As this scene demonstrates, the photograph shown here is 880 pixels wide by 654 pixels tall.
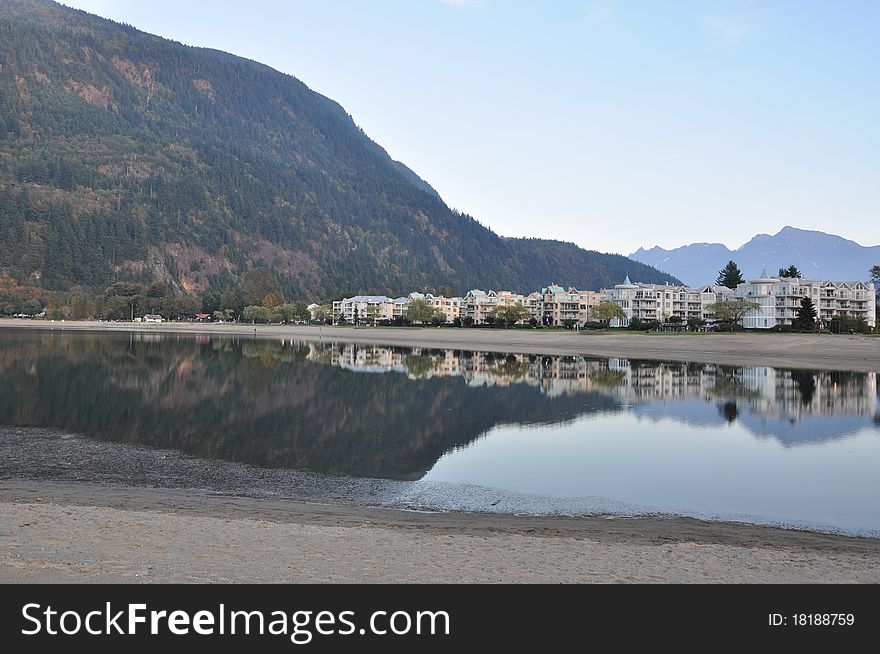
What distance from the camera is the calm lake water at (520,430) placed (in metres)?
14.0

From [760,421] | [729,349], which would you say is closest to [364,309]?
[729,349]

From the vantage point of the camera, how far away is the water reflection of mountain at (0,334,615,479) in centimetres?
1803

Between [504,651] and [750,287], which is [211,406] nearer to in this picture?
[504,651]

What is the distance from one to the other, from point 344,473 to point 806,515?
28.4ft

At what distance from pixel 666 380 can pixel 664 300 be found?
331ft

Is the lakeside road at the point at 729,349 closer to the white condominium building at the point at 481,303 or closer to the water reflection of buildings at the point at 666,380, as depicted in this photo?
the water reflection of buildings at the point at 666,380

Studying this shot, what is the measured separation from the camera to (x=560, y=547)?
9266 mm

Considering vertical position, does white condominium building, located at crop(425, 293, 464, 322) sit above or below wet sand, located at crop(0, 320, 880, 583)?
above

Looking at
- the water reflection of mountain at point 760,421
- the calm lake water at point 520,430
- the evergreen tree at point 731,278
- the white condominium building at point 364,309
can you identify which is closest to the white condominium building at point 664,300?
the evergreen tree at point 731,278

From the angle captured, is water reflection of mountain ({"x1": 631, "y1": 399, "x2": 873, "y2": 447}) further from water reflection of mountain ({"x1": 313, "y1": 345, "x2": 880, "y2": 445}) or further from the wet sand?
the wet sand

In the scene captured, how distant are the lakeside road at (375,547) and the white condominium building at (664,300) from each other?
4931 inches

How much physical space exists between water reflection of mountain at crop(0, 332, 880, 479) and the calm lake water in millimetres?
102

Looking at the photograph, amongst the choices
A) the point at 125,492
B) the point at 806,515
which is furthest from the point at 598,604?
the point at 125,492

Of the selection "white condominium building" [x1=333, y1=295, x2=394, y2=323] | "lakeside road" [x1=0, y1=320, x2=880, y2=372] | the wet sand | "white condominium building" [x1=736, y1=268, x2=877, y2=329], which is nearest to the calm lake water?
the wet sand
